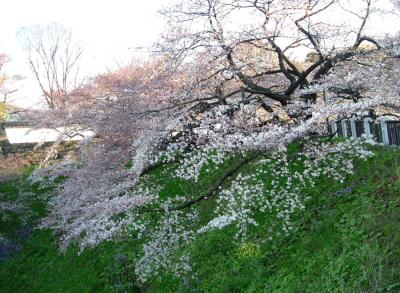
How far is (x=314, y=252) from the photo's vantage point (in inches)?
254

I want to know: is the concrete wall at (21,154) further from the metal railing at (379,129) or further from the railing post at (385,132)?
the railing post at (385,132)

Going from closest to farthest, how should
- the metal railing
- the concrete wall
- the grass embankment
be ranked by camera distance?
the grass embankment
the metal railing
the concrete wall

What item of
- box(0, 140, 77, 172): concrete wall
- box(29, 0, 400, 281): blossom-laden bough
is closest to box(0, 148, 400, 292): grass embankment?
box(29, 0, 400, 281): blossom-laden bough

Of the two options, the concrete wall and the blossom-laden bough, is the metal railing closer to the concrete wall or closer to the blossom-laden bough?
the blossom-laden bough

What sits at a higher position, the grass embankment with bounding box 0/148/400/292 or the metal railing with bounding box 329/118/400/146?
the metal railing with bounding box 329/118/400/146

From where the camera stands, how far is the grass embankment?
17.5 feet

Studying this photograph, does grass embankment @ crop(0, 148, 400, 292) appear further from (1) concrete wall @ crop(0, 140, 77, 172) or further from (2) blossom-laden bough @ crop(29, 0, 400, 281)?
(1) concrete wall @ crop(0, 140, 77, 172)

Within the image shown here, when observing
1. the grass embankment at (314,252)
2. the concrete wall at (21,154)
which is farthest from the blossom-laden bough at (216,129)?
the concrete wall at (21,154)

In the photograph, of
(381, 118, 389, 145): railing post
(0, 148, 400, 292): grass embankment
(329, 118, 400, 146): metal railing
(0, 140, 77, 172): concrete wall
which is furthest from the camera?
(0, 140, 77, 172): concrete wall

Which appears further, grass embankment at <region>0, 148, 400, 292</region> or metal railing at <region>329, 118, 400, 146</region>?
metal railing at <region>329, 118, 400, 146</region>

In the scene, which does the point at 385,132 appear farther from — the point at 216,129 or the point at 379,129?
the point at 216,129

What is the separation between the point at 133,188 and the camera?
892 centimetres

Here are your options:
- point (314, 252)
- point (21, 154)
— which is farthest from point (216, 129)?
point (21, 154)

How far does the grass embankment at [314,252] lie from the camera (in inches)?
210
